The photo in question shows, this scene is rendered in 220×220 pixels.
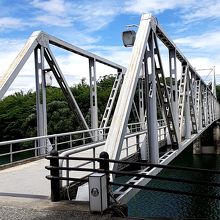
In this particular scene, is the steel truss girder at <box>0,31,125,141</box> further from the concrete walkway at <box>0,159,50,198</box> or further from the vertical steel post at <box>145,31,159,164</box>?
the vertical steel post at <box>145,31,159,164</box>

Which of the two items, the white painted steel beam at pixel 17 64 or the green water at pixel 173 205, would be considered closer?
the white painted steel beam at pixel 17 64

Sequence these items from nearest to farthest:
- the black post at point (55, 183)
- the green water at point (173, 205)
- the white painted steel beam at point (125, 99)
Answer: the black post at point (55, 183) → the white painted steel beam at point (125, 99) → the green water at point (173, 205)

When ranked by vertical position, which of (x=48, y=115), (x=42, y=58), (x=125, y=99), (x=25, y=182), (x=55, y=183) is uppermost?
(x=42, y=58)

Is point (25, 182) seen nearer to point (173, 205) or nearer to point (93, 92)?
point (93, 92)

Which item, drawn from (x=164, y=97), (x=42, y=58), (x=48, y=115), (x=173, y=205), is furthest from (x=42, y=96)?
(x=48, y=115)

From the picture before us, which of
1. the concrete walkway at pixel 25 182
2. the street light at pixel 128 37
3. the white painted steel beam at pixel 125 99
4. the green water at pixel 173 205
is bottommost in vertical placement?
the green water at pixel 173 205

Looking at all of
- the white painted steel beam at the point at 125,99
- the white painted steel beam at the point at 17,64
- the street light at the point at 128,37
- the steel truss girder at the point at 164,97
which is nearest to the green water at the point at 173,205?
the steel truss girder at the point at 164,97

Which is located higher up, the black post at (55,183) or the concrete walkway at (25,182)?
the black post at (55,183)

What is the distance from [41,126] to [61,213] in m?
9.36

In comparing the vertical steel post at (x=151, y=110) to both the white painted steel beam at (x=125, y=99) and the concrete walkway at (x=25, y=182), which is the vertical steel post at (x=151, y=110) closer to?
the white painted steel beam at (x=125, y=99)

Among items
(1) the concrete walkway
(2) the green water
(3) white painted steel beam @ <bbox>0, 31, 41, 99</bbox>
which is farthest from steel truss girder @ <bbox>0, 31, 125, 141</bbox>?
(2) the green water

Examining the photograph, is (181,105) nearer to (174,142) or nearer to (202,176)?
(174,142)

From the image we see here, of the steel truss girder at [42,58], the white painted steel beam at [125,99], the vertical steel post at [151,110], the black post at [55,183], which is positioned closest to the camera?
the black post at [55,183]

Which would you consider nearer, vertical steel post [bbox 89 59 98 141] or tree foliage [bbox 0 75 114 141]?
vertical steel post [bbox 89 59 98 141]
